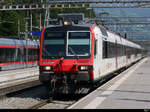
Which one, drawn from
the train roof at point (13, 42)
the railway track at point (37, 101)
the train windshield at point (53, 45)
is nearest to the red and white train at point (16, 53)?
the train roof at point (13, 42)

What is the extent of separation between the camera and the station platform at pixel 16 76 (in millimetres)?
19484

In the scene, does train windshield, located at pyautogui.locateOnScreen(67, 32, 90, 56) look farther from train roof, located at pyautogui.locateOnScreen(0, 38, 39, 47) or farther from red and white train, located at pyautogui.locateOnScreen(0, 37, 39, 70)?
train roof, located at pyautogui.locateOnScreen(0, 38, 39, 47)

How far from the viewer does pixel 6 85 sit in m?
20.0

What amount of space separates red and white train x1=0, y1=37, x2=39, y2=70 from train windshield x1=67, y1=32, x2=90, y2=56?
15.9 m

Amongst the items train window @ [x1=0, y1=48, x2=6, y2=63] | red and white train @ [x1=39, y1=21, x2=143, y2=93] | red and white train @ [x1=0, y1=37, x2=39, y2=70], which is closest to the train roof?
red and white train @ [x1=0, y1=37, x2=39, y2=70]

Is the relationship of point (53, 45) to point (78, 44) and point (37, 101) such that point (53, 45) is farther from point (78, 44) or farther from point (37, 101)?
point (37, 101)

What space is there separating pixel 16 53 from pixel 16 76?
11190 millimetres

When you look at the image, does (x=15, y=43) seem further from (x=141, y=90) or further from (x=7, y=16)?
(x=7, y=16)

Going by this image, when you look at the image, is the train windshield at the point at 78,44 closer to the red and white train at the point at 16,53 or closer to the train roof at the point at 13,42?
the red and white train at the point at 16,53

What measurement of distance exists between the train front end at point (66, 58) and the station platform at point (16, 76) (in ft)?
19.7

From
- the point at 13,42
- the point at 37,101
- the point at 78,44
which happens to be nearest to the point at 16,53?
the point at 13,42

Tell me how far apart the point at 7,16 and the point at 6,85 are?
61.1 metres

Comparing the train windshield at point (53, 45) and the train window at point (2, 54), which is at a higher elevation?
the train windshield at point (53, 45)

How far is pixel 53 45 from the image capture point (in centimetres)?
1367
